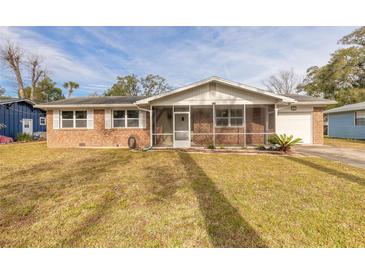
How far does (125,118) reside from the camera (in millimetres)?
12828

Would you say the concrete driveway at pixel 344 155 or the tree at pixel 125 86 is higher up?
the tree at pixel 125 86

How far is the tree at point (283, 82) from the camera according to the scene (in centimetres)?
4031

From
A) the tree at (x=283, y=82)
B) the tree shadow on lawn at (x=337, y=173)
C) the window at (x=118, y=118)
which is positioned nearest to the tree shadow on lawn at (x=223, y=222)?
the tree shadow on lawn at (x=337, y=173)

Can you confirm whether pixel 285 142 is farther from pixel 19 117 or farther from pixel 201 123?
pixel 19 117

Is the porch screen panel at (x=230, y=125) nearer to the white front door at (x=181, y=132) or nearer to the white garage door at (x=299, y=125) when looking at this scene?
the white front door at (x=181, y=132)

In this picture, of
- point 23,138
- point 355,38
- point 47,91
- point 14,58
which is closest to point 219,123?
point 23,138

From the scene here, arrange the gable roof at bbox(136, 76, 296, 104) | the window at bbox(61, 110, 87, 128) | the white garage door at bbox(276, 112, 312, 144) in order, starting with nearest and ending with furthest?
the gable roof at bbox(136, 76, 296, 104) → the window at bbox(61, 110, 87, 128) → the white garage door at bbox(276, 112, 312, 144)

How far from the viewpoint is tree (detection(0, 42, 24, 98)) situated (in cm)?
2866

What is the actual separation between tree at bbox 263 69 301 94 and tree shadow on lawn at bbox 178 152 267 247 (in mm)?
42213

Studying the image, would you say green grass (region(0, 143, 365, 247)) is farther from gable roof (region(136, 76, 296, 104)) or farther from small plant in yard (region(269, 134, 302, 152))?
gable roof (region(136, 76, 296, 104))

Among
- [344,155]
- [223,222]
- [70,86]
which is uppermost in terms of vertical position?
[70,86]

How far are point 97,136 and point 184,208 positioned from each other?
1095 centimetres

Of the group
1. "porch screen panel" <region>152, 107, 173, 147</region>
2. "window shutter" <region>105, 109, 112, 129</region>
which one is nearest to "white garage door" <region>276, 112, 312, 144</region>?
"porch screen panel" <region>152, 107, 173, 147</region>

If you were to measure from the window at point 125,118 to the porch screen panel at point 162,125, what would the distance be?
1.27m
